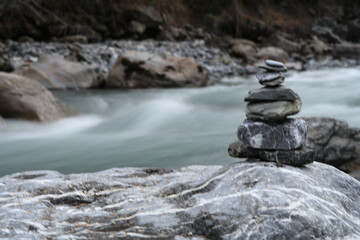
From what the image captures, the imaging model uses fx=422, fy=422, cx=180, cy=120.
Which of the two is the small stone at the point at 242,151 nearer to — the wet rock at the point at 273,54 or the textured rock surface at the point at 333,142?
the textured rock surface at the point at 333,142

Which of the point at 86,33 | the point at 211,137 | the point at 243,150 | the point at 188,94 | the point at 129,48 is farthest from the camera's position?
the point at 86,33

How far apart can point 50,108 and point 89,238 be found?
6.65m

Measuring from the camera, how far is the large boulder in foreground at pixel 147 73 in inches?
492

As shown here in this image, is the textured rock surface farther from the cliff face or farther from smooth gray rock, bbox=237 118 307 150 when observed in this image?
the cliff face

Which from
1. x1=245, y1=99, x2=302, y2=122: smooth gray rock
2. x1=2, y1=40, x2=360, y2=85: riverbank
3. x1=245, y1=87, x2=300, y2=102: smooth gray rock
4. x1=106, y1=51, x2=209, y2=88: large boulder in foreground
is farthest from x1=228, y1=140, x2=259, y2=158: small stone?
x1=2, y1=40, x2=360, y2=85: riverbank

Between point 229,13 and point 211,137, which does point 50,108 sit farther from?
point 229,13

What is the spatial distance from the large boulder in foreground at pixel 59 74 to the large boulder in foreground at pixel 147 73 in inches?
26.5

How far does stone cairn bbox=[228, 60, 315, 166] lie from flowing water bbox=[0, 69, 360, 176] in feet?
9.40

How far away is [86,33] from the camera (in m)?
19.5

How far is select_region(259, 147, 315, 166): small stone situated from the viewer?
3.13m

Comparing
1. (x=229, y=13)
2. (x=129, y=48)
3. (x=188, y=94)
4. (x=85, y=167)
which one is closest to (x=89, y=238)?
(x=85, y=167)

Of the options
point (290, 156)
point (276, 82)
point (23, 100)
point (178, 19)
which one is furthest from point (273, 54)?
point (290, 156)

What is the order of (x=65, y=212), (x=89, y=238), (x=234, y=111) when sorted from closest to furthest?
(x=89, y=238) → (x=65, y=212) → (x=234, y=111)

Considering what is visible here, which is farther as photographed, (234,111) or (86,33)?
(86,33)
